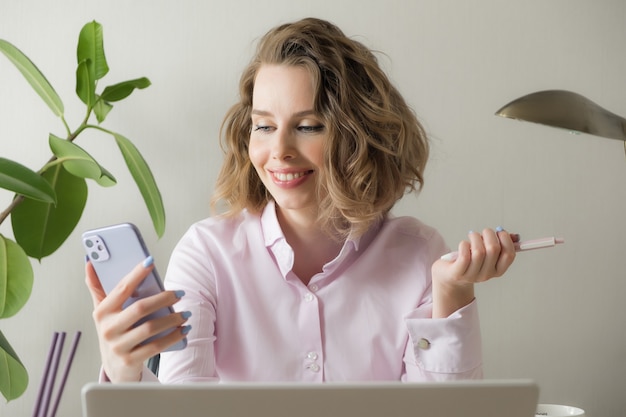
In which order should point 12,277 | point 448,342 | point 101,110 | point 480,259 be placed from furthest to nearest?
point 101,110, point 12,277, point 448,342, point 480,259

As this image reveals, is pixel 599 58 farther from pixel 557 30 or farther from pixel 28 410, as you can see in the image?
pixel 28 410

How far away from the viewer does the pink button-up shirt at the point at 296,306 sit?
4.81 ft

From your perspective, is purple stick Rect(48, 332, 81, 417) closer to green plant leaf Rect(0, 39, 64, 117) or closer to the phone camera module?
green plant leaf Rect(0, 39, 64, 117)

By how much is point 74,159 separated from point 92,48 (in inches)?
11.4

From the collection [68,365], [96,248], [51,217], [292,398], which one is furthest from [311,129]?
[68,365]

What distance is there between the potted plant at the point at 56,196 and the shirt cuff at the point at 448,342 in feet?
2.50

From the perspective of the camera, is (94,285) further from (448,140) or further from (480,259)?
(448,140)

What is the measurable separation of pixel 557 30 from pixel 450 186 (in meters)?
0.57

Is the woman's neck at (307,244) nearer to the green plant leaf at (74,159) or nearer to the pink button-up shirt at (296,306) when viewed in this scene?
the pink button-up shirt at (296,306)

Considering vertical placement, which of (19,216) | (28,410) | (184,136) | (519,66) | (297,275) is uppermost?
(519,66)

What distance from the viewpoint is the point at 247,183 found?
1.62 meters

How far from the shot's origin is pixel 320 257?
1561mm

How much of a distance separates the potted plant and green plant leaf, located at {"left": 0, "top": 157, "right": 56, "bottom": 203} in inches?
5.6

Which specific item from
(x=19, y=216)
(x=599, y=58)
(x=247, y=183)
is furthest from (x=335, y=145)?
(x=599, y=58)
